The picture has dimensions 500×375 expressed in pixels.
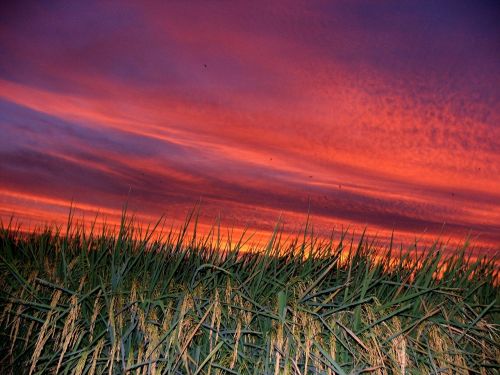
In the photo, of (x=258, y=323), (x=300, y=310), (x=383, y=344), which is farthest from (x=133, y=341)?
(x=383, y=344)

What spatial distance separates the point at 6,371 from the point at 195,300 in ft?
7.82

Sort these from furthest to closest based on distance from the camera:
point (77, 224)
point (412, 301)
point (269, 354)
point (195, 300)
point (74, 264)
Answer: point (77, 224)
point (74, 264)
point (412, 301)
point (195, 300)
point (269, 354)

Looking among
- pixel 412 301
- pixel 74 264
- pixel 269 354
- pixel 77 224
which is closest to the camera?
pixel 269 354

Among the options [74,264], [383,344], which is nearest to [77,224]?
[74,264]

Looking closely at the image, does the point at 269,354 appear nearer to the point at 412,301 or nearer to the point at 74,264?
the point at 412,301

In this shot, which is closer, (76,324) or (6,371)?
(76,324)

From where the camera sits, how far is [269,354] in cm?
496

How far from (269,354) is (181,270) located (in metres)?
1.98

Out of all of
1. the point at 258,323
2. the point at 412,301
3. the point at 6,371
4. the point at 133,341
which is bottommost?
the point at 6,371

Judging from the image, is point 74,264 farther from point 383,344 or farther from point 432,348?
point 432,348

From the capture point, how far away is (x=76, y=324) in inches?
206

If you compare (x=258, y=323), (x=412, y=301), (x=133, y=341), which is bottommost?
(x=133, y=341)

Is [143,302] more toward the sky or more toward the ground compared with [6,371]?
more toward the sky

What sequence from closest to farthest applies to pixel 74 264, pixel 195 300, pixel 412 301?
1. pixel 195 300
2. pixel 412 301
3. pixel 74 264
